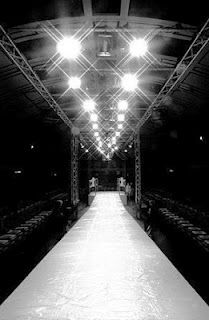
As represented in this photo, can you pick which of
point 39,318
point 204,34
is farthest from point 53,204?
point 39,318

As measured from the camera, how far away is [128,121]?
2175 cm

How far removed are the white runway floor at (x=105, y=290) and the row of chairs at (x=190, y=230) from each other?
4.55 m

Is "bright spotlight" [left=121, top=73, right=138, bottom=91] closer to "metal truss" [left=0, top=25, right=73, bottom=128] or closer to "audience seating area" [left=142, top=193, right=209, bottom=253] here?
"metal truss" [left=0, top=25, right=73, bottom=128]

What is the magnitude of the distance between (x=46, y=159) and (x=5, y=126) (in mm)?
12540

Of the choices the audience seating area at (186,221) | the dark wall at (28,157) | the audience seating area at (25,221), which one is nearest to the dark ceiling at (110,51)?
the dark wall at (28,157)

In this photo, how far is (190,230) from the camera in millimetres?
11094

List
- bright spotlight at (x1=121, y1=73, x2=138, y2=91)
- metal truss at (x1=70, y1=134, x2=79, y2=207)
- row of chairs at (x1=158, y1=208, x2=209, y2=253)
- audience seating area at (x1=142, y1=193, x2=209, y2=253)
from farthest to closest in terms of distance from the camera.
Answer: metal truss at (x1=70, y1=134, x2=79, y2=207) < bright spotlight at (x1=121, y1=73, x2=138, y2=91) < audience seating area at (x1=142, y1=193, x2=209, y2=253) < row of chairs at (x1=158, y1=208, x2=209, y2=253)

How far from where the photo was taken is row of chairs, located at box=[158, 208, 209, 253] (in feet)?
31.2

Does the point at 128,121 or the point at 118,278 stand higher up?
the point at 128,121

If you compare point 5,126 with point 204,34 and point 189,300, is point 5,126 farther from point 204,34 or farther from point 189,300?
point 189,300

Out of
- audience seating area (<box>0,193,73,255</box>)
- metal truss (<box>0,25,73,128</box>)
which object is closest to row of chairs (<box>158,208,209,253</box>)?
audience seating area (<box>0,193,73,255</box>)

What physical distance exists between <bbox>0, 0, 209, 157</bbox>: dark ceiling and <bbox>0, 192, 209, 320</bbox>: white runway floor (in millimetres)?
5969

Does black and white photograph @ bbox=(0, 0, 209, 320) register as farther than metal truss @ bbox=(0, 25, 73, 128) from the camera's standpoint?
No

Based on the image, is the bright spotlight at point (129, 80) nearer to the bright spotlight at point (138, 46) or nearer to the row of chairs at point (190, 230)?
the bright spotlight at point (138, 46)
